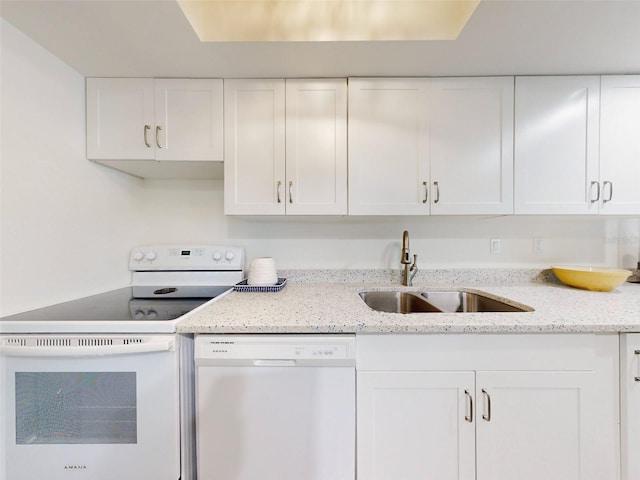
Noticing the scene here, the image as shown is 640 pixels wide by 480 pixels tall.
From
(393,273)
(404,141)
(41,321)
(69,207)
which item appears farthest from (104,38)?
(393,273)

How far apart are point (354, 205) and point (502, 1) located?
98cm

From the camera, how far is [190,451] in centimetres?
107

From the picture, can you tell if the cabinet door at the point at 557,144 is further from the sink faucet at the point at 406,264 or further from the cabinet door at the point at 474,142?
the sink faucet at the point at 406,264

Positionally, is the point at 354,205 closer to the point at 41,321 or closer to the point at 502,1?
the point at 502,1

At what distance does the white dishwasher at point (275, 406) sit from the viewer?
0.99 metres

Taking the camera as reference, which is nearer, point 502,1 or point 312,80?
point 502,1

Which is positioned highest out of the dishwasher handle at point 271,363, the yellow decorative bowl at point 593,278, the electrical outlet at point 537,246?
the electrical outlet at point 537,246

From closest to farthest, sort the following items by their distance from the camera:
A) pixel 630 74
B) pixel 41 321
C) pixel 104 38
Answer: pixel 41 321
pixel 104 38
pixel 630 74

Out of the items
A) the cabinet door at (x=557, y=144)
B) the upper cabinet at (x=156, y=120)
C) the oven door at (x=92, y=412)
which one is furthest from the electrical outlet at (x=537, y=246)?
the oven door at (x=92, y=412)

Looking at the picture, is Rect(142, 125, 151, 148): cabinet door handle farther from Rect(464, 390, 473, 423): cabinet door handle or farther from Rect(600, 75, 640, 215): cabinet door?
Rect(600, 75, 640, 215): cabinet door

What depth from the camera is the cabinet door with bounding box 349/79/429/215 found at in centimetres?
142

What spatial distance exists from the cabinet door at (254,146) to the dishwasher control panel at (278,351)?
71cm

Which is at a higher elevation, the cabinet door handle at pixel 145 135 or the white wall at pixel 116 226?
the cabinet door handle at pixel 145 135

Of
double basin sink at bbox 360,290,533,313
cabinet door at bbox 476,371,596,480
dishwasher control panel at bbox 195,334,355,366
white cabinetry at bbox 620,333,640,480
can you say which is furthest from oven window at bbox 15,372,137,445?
white cabinetry at bbox 620,333,640,480
